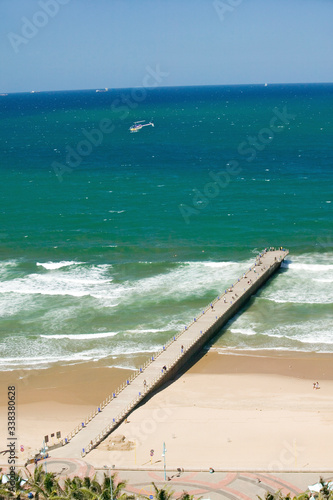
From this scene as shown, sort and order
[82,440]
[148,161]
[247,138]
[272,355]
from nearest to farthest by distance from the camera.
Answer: [82,440] < [272,355] < [148,161] < [247,138]

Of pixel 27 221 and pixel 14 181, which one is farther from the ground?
pixel 14 181

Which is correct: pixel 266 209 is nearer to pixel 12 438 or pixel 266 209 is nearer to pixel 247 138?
pixel 12 438

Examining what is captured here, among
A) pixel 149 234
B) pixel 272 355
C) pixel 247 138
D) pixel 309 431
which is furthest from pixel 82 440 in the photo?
pixel 247 138

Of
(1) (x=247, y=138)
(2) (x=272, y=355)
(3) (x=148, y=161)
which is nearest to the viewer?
(2) (x=272, y=355)

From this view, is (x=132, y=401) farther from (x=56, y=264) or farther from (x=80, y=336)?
(x=56, y=264)

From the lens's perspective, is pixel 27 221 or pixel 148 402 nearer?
pixel 148 402
